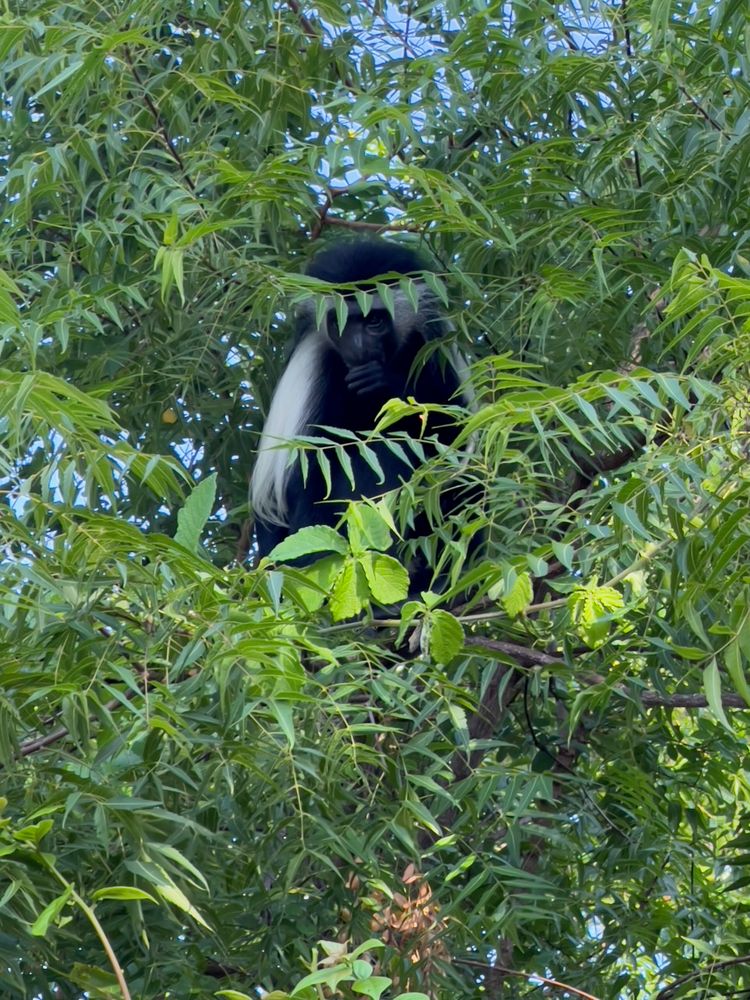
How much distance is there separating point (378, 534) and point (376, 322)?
5.16 feet

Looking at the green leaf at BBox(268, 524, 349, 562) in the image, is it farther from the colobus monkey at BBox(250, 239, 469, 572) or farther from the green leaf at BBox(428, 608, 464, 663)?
the colobus monkey at BBox(250, 239, 469, 572)

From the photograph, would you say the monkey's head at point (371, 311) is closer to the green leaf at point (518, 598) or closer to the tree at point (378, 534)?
the tree at point (378, 534)

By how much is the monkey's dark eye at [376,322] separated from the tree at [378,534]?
0.89ft

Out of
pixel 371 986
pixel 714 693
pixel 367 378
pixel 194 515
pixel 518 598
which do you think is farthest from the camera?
pixel 367 378

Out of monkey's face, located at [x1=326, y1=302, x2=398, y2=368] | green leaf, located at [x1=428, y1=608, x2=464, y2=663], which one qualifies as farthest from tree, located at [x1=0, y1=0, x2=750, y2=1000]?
monkey's face, located at [x1=326, y1=302, x2=398, y2=368]

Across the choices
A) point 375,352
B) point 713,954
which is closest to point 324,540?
point 713,954

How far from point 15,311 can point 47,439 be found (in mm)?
137

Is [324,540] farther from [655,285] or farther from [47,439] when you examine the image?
[655,285]

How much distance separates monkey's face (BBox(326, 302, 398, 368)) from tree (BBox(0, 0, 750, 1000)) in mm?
225

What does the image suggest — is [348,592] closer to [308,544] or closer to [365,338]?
[308,544]

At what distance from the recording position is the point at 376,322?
3258 mm

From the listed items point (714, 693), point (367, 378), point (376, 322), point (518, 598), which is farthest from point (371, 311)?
Answer: point (714, 693)

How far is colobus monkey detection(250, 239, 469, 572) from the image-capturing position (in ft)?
9.65

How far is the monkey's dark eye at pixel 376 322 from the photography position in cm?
324
